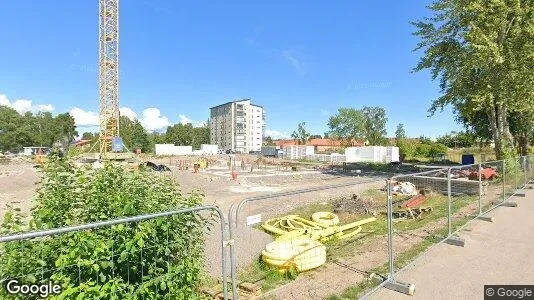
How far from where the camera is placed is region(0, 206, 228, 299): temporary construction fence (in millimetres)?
3148

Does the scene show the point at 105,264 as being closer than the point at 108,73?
Yes

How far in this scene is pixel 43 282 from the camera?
3.23 meters

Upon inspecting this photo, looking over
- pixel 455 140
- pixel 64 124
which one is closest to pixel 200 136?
pixel 64 124

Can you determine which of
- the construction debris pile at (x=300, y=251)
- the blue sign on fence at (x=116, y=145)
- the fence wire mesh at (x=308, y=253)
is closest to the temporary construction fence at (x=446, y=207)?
the fence wire mesh at (x=308, y=253)

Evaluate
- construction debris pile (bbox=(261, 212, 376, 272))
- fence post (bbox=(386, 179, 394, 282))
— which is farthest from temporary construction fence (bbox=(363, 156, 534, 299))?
construction debris pile (bbox=(261, 212, 376, 272))

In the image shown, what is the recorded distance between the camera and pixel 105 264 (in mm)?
3168

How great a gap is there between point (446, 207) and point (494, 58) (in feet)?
36.2

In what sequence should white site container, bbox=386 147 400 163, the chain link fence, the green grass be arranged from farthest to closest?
white site container, bbox=386 147 400 163, the green grass, the chain link fence

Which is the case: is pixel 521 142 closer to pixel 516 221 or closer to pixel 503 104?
pixel 503 104

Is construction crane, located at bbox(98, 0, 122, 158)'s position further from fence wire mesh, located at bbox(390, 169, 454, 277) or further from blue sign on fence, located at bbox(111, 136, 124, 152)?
fence wire mesh, located at bbox(390, 169, 454, 277)

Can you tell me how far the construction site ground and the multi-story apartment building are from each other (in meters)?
128

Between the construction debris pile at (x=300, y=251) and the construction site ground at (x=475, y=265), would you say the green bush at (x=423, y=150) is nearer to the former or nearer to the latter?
the construction site ground at (x=475, y=265)

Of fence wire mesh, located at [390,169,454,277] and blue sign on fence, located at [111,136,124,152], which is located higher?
blue sign on fence, located at [111,136,124,152]

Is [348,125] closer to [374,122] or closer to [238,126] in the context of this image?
[374,122]
